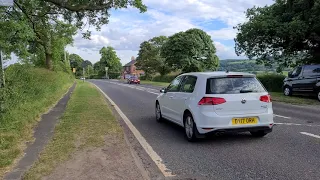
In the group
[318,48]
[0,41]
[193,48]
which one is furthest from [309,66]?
[193,48]

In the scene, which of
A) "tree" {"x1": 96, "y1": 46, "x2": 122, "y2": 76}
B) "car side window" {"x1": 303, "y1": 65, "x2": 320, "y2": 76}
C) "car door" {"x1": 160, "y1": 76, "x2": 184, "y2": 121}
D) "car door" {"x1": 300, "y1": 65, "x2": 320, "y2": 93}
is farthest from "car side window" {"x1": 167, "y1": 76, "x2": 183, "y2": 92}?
"tree" {"x1": 96, "y1": 46, "x2": 122, "y2": 76}

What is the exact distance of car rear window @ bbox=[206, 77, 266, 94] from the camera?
704 cm

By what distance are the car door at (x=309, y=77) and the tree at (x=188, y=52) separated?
36314mm

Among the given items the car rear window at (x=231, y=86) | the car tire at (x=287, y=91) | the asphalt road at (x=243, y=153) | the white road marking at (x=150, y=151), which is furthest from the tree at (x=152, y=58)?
the car rear window at (x=231, y=86)

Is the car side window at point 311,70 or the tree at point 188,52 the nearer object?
the car side window at point 311,70

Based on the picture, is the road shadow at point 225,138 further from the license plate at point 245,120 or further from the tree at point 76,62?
the tree at point 76,62

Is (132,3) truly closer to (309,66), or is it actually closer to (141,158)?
(141,158)

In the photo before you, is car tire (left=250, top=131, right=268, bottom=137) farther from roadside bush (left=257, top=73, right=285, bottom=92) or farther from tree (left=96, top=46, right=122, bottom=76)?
tree (left=96, top=46, right=122, bottom=76)

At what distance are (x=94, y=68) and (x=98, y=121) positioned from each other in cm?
13909

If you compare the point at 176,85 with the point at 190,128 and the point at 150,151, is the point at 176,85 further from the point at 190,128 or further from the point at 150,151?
the point at 150,151

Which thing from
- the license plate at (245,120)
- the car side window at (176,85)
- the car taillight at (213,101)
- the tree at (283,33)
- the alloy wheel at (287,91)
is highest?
the tree at (283,33)

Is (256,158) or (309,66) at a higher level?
(309,66)

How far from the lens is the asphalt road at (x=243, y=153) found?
4.99 meters

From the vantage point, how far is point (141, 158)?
232 inches
